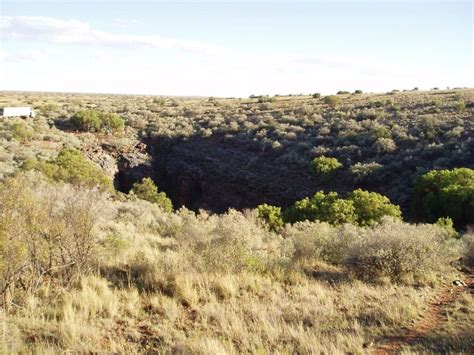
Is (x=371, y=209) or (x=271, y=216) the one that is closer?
(x=371, y=209)

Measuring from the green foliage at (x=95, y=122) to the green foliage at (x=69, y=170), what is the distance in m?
14.3

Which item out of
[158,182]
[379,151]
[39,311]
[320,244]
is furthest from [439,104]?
[39,311]

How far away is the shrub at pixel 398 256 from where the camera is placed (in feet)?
28.0

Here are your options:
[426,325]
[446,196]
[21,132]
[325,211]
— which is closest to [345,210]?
[325,211]

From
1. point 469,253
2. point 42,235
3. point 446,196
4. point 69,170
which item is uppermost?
point 42,235

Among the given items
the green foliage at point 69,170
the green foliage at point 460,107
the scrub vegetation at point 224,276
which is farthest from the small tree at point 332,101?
the green foliage at point 69,170

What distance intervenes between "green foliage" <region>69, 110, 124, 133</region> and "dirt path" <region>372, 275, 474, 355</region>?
117ft

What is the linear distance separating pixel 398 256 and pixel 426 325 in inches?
97.6

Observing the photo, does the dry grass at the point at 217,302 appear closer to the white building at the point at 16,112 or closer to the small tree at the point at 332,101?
the white building at the point at 16,112

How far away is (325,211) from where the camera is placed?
16438 millimetres

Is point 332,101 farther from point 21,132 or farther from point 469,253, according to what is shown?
point 469,253

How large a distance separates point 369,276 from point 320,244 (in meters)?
1.74

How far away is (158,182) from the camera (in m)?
34.2

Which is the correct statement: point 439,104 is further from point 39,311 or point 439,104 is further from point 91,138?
point 39,311
